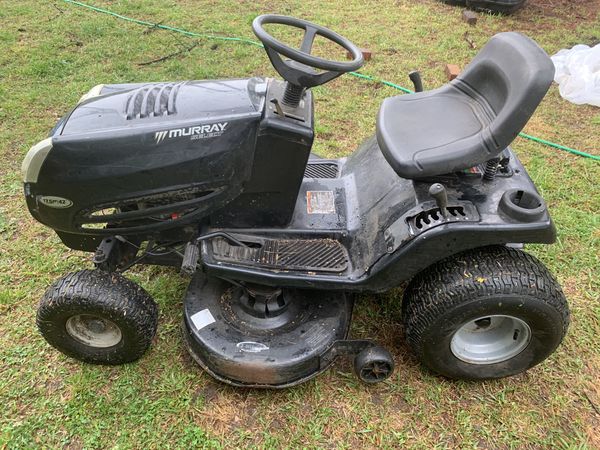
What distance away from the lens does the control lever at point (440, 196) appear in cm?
182

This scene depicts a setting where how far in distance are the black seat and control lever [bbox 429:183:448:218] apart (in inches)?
3.9

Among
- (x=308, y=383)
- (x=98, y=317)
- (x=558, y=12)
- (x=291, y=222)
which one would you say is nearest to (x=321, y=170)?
(x=291, y=222)

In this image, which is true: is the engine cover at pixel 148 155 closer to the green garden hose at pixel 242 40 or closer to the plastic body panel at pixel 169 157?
the plastic body panel at pixel 169 157

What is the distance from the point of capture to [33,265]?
274 cm

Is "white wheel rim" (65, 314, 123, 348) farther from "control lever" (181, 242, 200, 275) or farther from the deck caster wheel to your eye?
the deck caster wheel

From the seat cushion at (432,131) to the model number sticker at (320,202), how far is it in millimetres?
421

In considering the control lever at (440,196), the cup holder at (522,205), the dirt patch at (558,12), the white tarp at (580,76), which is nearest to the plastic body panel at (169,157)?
the control lever at (440,196)

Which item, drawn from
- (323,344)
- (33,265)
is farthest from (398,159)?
(33,265)

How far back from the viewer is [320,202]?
2.39 meters

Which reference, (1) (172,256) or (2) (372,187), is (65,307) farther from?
(2) (372,187)

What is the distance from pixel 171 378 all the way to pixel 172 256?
52 cm

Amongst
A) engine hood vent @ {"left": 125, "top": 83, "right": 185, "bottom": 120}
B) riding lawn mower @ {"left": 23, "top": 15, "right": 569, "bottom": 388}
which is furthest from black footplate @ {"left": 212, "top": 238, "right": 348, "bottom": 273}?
engine hood vent @ {"left": 125, "top": 83, "right": 185, "bottom": 120}

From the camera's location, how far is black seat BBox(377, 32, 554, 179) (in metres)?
1.82

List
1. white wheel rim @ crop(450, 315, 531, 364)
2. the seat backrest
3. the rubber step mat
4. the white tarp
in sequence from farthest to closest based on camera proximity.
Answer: the white tarp < the rubber step mat < white wheel rim @ crop(450, 315, 531, 364) < the seat backrest
